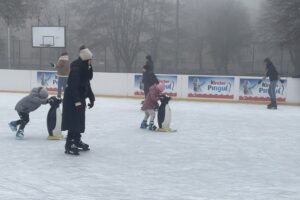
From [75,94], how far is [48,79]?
12.1 meters

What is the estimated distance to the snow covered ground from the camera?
5348 millimetres

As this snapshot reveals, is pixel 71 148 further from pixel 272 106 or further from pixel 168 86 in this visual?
pixel 168 86

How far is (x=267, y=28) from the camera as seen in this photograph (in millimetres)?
40938

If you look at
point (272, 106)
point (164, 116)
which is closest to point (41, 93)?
point (164, 116)

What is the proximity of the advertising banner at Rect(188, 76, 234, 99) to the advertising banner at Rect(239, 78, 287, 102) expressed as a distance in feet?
1.34

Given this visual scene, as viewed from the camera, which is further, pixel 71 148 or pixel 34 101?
pixel 34 101

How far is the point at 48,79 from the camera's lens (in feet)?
61.6

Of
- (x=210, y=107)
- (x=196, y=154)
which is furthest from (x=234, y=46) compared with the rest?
(x=196, y=154)

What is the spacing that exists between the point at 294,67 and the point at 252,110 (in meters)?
20.3

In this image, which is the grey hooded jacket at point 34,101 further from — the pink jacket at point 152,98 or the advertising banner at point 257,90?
the advertising banner at point 257,90

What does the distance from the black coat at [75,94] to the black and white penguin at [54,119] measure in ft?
4.45

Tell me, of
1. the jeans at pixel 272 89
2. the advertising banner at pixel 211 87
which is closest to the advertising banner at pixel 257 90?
the advertising banner at pixel 211 87

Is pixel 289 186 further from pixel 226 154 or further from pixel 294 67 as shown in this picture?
pixel 294 67

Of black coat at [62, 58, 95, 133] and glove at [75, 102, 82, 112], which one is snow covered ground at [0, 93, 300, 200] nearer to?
black coat at [62, 58, 95, 133]
